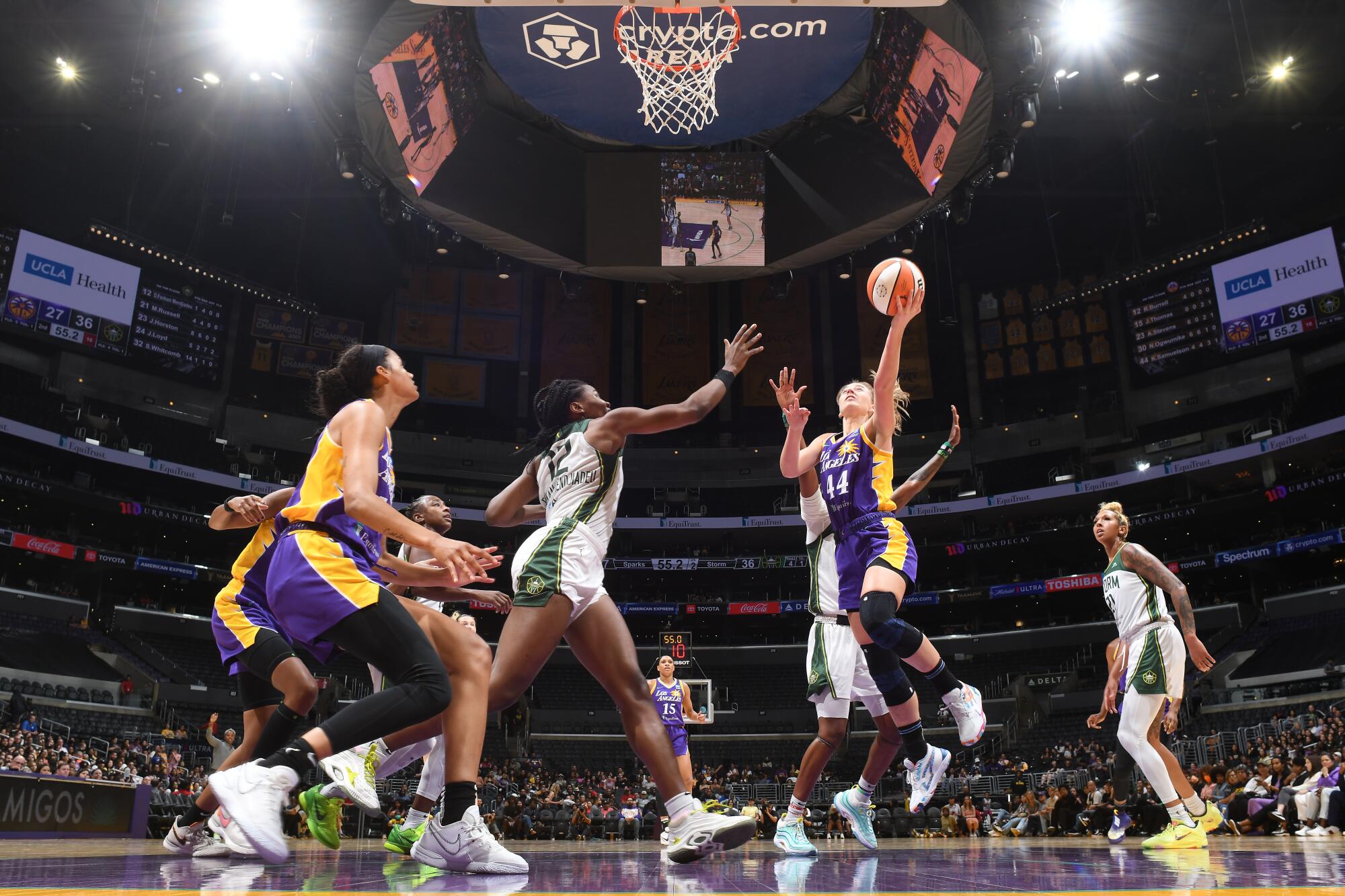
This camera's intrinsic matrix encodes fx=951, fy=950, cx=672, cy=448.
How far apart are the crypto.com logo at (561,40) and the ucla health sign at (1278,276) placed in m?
25.4

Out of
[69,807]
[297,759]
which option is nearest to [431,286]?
[69,807]

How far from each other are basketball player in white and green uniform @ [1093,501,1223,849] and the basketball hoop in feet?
40.0

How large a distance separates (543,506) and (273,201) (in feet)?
105

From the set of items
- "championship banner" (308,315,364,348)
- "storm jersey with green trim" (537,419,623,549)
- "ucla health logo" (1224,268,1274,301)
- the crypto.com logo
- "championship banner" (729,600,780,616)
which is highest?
"championship banner" (308,315,364,348)

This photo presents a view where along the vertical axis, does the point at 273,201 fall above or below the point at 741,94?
above

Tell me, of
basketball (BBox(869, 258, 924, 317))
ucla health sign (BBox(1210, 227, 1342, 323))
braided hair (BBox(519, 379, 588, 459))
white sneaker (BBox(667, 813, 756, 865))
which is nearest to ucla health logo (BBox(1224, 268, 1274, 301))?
ucla health sign (BBox(1210, 227, 1342, 323))

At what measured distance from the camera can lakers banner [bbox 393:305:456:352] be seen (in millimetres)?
37594

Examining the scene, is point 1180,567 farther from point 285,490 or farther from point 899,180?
point 285,490

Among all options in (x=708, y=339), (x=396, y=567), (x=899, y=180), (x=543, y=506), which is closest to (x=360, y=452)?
(x=396, y=567)

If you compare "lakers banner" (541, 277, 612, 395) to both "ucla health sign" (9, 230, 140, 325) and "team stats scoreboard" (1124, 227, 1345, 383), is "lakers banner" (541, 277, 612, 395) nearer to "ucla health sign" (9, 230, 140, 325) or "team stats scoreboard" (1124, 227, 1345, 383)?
"ucla health sign" (9, 230, 140, 325)

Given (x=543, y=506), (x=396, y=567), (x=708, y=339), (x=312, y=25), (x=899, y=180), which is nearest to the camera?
(x=396, y=567)

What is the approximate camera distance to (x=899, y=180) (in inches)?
811

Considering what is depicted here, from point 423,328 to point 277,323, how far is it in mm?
5531

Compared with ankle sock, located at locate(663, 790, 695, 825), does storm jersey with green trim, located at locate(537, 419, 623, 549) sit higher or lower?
higher
